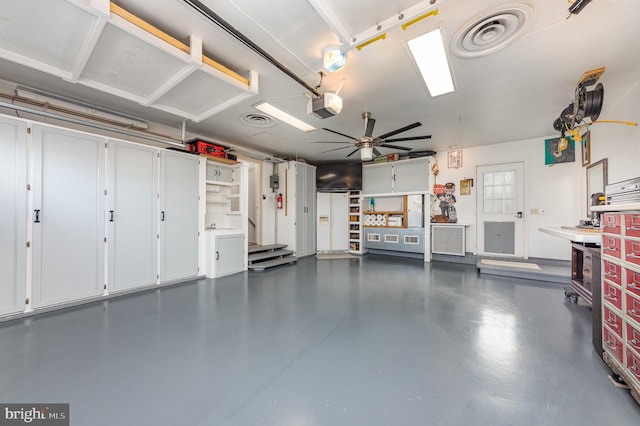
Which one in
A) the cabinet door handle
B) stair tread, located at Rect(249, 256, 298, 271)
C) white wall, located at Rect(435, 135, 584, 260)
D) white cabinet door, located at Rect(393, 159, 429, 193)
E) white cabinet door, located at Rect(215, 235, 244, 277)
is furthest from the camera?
white cabinet door, located at Rect(393, 159, 429, 193)

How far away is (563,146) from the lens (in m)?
3.19

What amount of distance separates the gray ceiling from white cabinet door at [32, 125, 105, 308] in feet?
2.64

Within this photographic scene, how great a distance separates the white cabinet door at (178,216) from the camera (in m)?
3.91

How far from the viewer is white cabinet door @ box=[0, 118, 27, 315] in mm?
2592

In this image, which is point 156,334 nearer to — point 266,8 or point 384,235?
point 266,8

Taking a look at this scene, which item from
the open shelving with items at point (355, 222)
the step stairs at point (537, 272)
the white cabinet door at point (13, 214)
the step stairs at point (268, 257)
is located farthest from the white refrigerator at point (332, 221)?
the white cabinet door at point (13, 214)

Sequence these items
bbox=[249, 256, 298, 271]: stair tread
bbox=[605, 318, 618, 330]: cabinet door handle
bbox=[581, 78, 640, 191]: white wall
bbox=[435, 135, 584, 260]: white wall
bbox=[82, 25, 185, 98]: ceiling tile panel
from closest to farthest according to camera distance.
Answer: bbox=[605, 318, 618, 330]: cabinet door handle
bbox=[82, 25, 185, 98]: ceiling tile panel
bbox=[581, 78, 640, 191]: white wall
bbox=[435, 135, 584, 260]: white wall
bbox=[249, 256, 298, 271]: stair tread

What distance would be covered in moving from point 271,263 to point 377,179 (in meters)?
3.95

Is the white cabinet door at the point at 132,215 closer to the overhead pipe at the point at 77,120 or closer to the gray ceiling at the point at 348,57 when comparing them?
the overhead pipe at the point at 77,120

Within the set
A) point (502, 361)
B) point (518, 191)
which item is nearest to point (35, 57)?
point (502, 361)

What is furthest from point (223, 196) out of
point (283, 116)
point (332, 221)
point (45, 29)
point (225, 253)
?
point (45, 29)

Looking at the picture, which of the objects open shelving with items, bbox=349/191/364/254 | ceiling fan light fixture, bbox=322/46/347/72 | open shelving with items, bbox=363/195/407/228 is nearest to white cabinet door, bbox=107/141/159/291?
ceiling fan light fixture, bbox=322/46/347/72

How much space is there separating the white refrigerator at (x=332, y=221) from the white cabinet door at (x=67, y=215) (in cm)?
512

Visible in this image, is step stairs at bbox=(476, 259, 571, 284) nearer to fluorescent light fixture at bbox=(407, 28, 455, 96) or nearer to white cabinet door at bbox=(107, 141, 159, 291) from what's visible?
Result: fluorescent light fixture at bbox=(407, 28, 455, 96)
